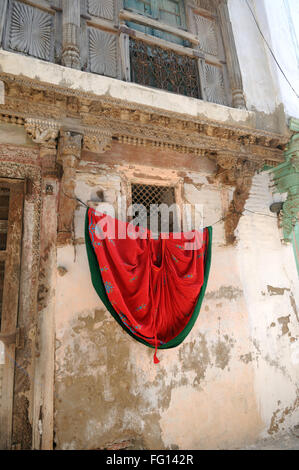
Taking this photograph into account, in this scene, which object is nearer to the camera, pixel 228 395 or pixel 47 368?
pixel 47 368

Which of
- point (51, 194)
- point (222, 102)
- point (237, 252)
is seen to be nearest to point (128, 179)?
point (51, 194)

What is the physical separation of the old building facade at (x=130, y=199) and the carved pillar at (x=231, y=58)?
3cm

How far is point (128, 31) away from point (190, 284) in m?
3.70

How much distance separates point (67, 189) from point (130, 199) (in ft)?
2.78

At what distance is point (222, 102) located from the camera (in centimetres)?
458

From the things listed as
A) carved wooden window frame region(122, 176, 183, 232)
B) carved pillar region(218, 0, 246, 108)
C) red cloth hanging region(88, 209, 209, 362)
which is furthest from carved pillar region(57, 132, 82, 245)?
carved pillar region(218, 0, 246, 108)

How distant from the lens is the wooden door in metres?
2.73

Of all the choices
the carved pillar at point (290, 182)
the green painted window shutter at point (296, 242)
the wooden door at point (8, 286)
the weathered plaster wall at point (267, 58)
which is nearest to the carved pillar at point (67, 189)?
the wooden door at point (8, 286)

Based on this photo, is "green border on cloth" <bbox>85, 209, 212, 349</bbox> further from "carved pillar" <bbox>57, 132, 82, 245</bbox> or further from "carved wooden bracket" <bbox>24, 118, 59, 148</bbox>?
"carved wooden bracket" <bbox>24, 118, 59, 148</bbox>

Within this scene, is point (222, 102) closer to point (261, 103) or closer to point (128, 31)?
point (261, 103)

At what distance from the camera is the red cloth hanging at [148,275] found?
310 centimetres

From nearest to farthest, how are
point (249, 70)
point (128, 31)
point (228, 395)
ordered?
1. point (228, 395)
2. point (128, 31)
3. point (249, 70)

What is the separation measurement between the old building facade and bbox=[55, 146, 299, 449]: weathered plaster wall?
2cm

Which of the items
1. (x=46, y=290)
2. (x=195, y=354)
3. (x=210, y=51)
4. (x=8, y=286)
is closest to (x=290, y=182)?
(x=210, y=51)
